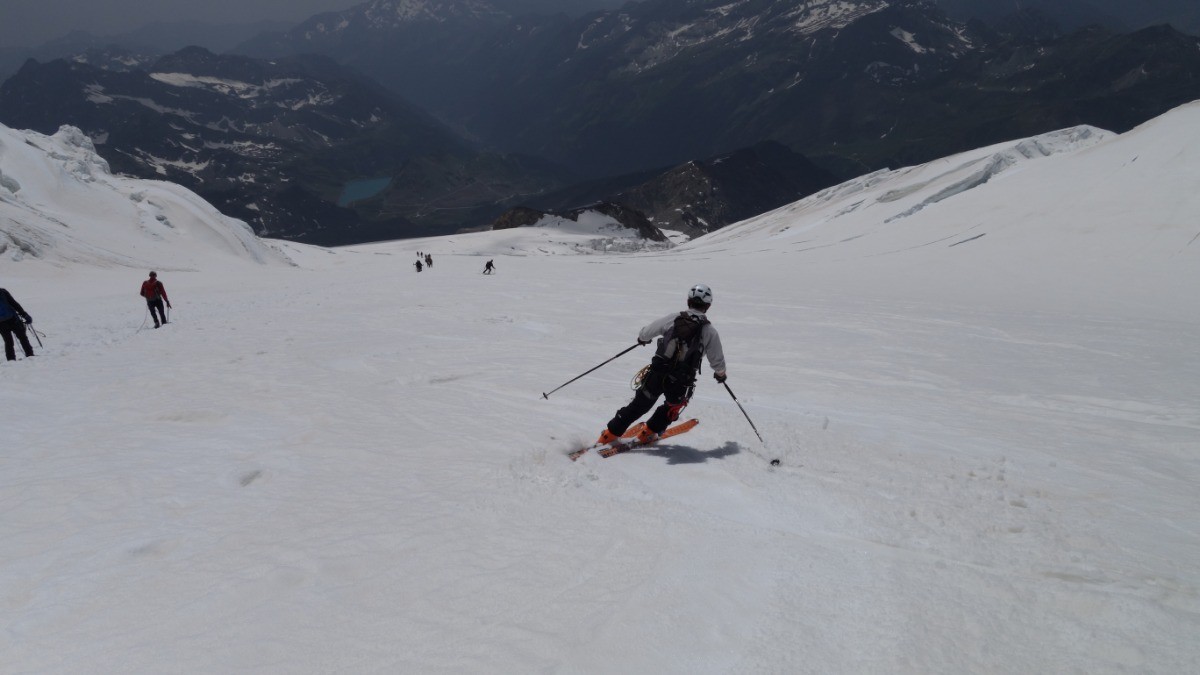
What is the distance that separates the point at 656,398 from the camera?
823 centimetres

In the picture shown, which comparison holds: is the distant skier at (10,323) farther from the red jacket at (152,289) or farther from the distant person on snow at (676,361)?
Answer: the distant person on snow at (676,361)

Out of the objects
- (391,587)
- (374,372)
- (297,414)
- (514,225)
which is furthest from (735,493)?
(514,225)

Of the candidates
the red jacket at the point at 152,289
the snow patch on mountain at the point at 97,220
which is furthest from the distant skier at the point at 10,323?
the snow patch on mountain at the point at 97,220

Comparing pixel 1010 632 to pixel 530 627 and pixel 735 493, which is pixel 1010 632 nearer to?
pixel 735 493

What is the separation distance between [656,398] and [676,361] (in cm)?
61

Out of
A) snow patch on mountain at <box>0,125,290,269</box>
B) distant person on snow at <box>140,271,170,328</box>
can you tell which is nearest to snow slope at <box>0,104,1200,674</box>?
distant person on snow at <box>140,271,170,328</box>

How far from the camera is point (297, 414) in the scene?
979 cm

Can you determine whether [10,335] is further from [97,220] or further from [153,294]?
[97,220]

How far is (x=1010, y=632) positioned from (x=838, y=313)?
16.2 metres

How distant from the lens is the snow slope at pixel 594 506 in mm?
4191

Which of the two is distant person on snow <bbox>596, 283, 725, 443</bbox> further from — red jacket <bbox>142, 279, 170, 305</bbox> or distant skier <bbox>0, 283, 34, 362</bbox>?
red jacket <bbox>142, 279, 170, 305</bbox>

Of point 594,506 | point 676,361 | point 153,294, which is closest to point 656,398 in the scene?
point 676,361

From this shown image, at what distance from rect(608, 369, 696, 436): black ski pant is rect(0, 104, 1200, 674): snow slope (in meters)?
0.49

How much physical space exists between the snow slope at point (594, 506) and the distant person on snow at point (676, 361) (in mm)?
602
